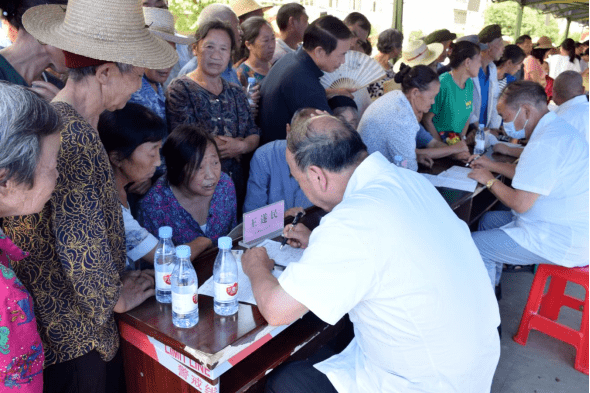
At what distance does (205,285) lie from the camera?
1464 mm

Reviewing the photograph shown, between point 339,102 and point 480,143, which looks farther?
point 480,143

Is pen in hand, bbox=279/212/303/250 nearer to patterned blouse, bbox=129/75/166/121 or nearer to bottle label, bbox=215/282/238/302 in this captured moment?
bottle label, bbox=215/282/238/302

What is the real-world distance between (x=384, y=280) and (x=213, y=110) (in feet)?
5.46

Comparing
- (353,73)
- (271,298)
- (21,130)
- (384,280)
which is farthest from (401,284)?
(353,73)

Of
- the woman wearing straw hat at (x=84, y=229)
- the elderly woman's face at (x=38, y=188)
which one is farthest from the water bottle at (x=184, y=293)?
the elderly woman's face at (x=38, y=188)

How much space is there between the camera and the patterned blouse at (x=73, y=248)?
1079 millimetres

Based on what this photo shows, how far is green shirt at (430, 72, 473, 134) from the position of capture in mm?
3910

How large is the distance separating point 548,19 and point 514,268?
27553mm

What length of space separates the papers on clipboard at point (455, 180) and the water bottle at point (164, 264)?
1851mm

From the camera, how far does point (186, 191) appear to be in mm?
1967

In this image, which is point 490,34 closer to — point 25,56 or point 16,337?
point 25,56

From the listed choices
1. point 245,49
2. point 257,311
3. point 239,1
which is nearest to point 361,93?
point 245,49

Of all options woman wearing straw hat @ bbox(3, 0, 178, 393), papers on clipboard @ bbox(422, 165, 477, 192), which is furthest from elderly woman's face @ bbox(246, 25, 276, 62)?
woman wearing straw hat @ bbox(3, 0, 178, 393)

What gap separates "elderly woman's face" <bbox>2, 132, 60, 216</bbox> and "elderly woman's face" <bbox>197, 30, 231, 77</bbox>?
1.60 metres
